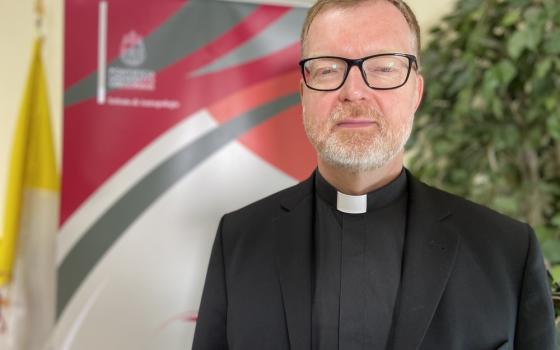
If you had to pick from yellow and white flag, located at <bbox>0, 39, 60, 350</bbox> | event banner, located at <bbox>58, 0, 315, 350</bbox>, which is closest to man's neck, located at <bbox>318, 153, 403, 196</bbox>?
event banner, located at <bbox>58, 0, 315, 350</bbox>

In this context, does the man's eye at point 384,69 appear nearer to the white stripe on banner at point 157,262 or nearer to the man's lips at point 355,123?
the man's lips at point 355,123

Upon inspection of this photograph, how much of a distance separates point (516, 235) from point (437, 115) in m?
1.29

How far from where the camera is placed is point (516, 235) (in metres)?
1.04

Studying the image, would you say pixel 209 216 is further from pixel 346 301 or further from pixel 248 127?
pixel 346 301

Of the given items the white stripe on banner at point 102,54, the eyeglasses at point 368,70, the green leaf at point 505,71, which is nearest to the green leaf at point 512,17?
the green leaf at point 505,71

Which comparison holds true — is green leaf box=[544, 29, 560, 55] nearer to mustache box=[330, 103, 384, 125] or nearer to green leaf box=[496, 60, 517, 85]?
green leaf box=[496, 60, 517, 85]

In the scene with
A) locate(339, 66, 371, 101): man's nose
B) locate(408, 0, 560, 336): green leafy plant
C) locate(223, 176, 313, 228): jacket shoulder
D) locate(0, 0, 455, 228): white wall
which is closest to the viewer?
locate(339, 66, 371, 101): man's nose

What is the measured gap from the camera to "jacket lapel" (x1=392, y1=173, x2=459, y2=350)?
0.94 m

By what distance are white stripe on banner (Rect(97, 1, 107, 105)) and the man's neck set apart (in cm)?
104

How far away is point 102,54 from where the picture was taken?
6.12ft

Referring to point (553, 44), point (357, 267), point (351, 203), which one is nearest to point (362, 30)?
point (351, 203)

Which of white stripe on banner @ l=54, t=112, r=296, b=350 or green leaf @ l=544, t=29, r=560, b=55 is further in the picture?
white stripe on banner @ l=54, t=112, r=296, b=350

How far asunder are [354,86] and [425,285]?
35 cm

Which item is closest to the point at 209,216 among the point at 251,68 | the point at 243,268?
the point at 251,68
